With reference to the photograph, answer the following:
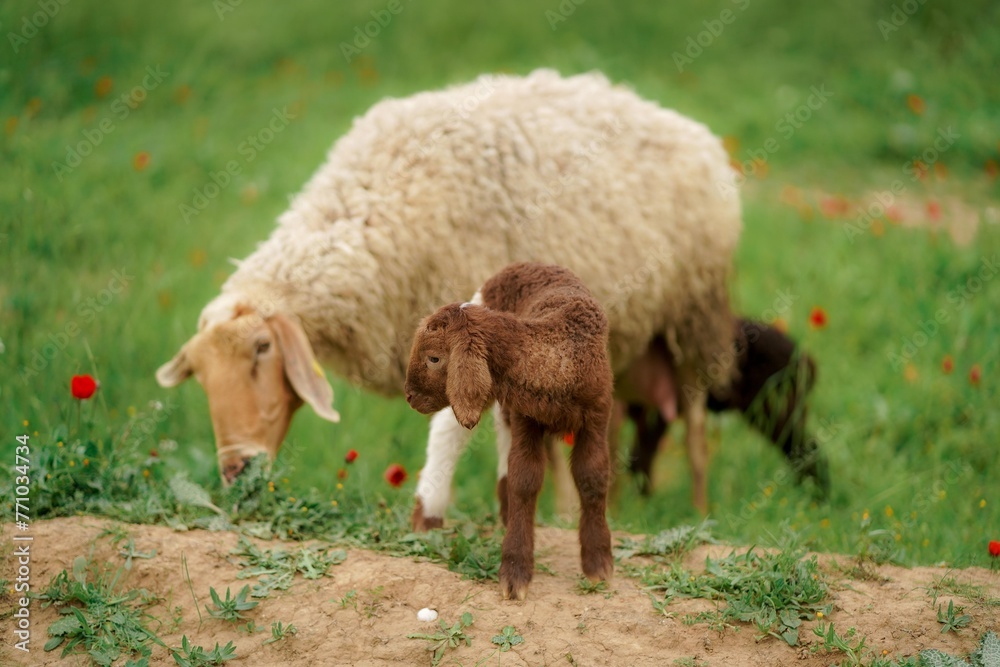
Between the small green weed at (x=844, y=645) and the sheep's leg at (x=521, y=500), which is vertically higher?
the sheep's leg at (x=521, y=500)

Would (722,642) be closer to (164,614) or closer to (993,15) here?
(164,614)

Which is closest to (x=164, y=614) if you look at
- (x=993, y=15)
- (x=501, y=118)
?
(x=501, y=118)

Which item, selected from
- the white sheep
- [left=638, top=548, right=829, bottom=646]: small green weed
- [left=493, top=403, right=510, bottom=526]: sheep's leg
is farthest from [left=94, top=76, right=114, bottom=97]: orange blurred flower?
[left=638, top=548, right=829, bottom=646]: small green weed

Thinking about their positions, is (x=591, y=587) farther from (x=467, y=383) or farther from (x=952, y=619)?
(x=952, y=619)

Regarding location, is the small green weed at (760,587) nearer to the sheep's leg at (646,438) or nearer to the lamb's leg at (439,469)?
the lamb's leg at (439,469)

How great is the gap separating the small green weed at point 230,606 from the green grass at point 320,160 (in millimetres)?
526

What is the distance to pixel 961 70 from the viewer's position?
32.3 ft

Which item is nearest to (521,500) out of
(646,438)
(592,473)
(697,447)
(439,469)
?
(592,473)

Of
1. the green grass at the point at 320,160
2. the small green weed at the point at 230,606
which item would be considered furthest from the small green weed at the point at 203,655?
the green grass at the point at 320,160

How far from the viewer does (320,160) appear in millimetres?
8789

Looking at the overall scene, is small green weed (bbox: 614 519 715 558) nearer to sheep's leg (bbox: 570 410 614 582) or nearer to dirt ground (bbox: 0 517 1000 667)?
dirt ground (bbox: 0 517 1000 667)

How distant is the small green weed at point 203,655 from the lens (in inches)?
127

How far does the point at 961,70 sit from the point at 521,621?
856 centimetres

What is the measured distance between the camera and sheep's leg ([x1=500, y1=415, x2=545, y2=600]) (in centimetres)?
332
